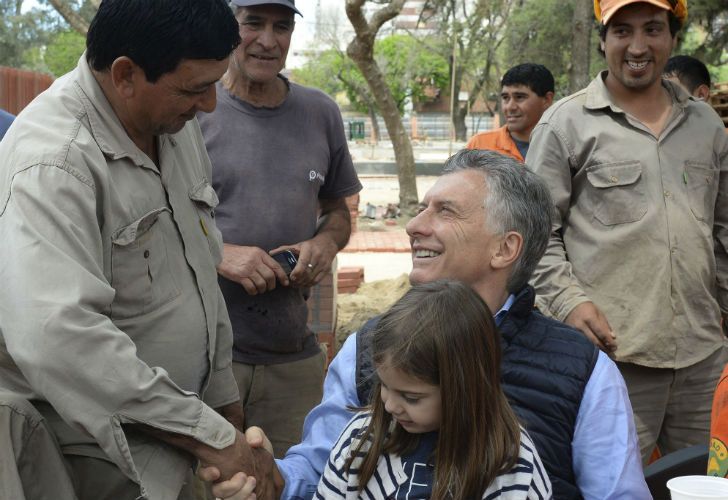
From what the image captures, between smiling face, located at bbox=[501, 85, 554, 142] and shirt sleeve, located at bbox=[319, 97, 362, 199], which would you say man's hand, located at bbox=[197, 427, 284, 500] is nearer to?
shirt sleeve, located at bbox=[319, 97, 362, 199]

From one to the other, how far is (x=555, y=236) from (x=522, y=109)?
10.4 ft

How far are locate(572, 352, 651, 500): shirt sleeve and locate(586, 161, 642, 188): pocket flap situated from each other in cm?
121

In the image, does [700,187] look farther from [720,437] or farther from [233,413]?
[233,413]

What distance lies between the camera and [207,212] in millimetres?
2916

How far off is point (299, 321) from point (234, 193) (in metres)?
0.60

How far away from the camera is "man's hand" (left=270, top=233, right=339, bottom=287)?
149 inches

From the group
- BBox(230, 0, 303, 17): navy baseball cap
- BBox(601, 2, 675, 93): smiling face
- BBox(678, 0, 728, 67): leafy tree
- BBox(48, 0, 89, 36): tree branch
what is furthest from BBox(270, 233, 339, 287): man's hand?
BBox(48, 0, 89, 36): tree branch

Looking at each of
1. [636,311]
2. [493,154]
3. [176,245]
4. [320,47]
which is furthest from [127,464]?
[320,47]

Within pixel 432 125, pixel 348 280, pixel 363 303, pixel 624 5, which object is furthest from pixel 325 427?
pixel 432 125

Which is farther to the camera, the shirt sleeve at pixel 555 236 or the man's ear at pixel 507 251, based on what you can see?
the shirt sleeve at pixel 555 236

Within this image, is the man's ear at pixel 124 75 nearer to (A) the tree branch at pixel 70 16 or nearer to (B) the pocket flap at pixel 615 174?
(B) the pocket flap at pixel 615 174

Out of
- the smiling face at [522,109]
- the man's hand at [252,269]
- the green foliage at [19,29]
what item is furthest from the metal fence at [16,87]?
the green foliage at [19,29]

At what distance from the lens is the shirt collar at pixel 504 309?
2637mm

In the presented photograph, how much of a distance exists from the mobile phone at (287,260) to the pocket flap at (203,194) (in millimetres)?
855
